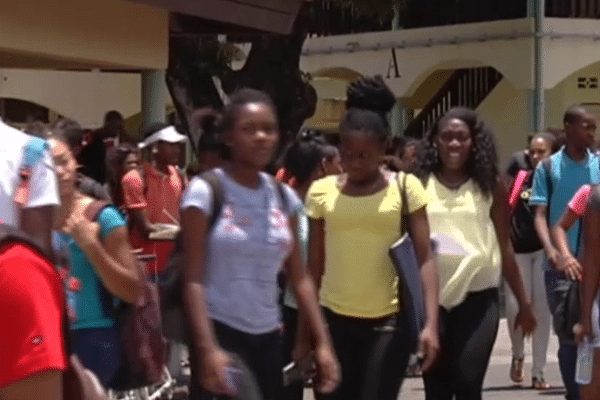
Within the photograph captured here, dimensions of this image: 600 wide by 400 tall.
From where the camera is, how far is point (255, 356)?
621cm

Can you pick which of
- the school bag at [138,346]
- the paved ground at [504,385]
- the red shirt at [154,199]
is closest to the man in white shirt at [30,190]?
the school bag at [138,346]

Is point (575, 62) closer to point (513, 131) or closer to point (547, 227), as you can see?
point (513, 131)

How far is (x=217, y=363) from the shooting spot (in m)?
5.92

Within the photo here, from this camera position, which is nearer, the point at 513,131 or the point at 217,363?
the point at 217,363

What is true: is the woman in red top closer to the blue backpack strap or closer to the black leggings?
the blue backpack strap

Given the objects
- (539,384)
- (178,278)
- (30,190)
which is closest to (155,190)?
(539,384)

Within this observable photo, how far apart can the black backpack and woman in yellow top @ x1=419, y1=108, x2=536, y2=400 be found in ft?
6.37

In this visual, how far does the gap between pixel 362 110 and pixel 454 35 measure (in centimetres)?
2033

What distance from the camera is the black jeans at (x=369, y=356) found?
7137 millimetres

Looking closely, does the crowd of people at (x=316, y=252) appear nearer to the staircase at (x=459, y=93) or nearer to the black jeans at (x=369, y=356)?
the black jeans at (x=369, y=356)

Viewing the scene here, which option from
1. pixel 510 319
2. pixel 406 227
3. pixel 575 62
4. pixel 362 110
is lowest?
pixel 510 319

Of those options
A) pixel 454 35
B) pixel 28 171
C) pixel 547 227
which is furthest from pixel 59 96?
pixel 28 171

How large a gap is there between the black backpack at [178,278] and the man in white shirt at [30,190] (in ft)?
5.53

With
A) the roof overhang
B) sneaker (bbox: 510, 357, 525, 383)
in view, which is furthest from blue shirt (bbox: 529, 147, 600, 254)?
the roof overhang
